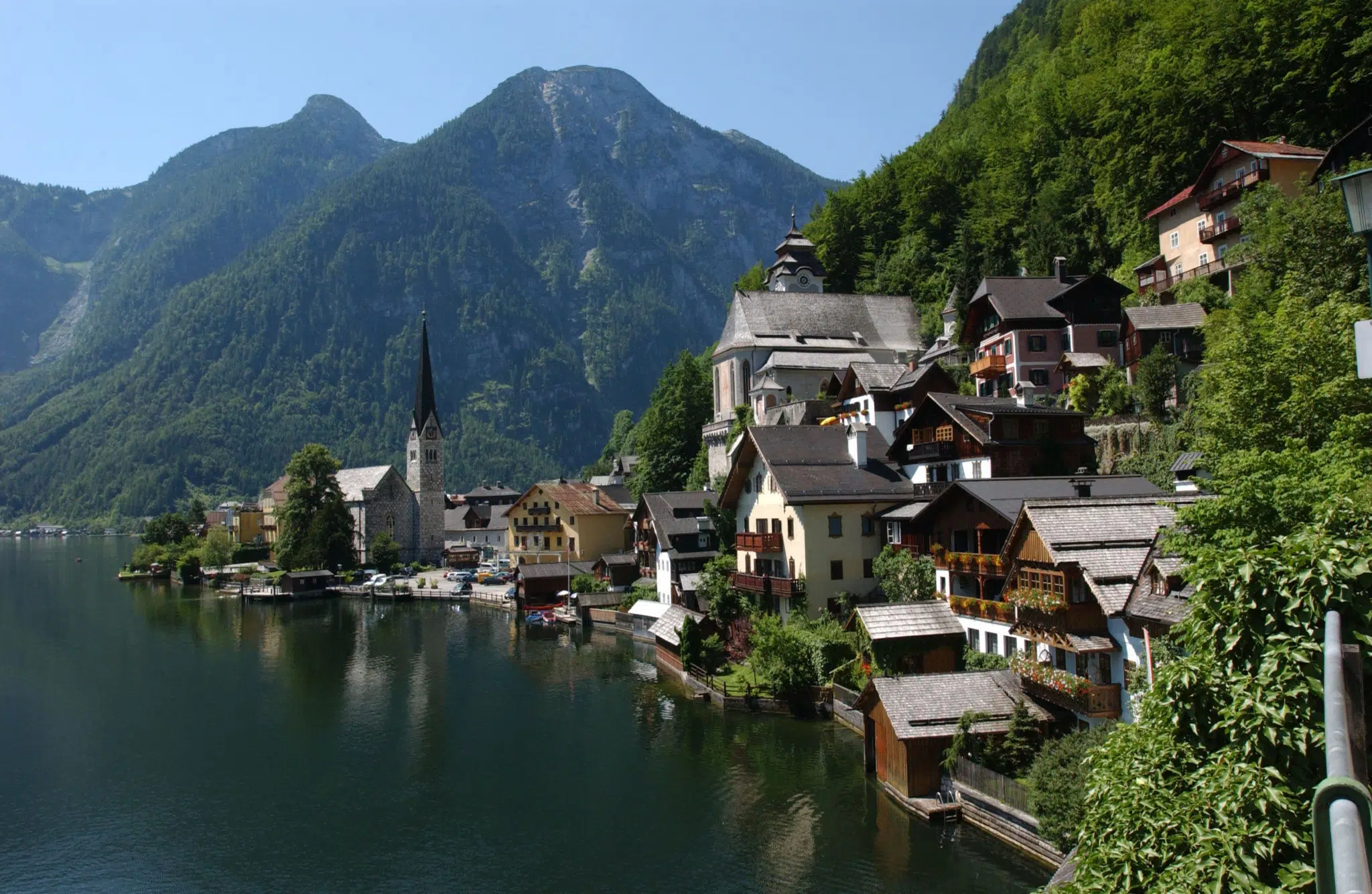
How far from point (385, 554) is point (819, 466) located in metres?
77.1

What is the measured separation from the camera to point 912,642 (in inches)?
1405

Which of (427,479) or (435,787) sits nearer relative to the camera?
(435,787)

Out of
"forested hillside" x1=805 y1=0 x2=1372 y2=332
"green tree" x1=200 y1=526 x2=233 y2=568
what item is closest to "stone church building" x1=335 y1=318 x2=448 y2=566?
"green tree" x1=200 y1=526 x2=233 y2=568

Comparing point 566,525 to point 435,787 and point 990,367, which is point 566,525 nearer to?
point 990,367

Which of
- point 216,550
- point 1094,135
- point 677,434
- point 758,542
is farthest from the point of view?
point 216,550

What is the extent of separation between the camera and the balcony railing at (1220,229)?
50656 millimetres

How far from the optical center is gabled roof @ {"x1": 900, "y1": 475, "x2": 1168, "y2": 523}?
35391 millimetres

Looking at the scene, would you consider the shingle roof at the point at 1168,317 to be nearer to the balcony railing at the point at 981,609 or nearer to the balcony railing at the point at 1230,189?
the balcony railing at the point at 1230,189

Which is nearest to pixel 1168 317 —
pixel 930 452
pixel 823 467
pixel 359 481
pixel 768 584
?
pixel 930 452

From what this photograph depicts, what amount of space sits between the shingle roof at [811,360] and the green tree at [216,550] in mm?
77518

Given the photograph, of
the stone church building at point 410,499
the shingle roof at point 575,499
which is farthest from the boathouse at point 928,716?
the stone church building at point 410,499

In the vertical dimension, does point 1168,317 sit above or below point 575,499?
above

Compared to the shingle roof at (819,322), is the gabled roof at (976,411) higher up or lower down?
lower down

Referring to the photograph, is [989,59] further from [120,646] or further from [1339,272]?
[120,646]
